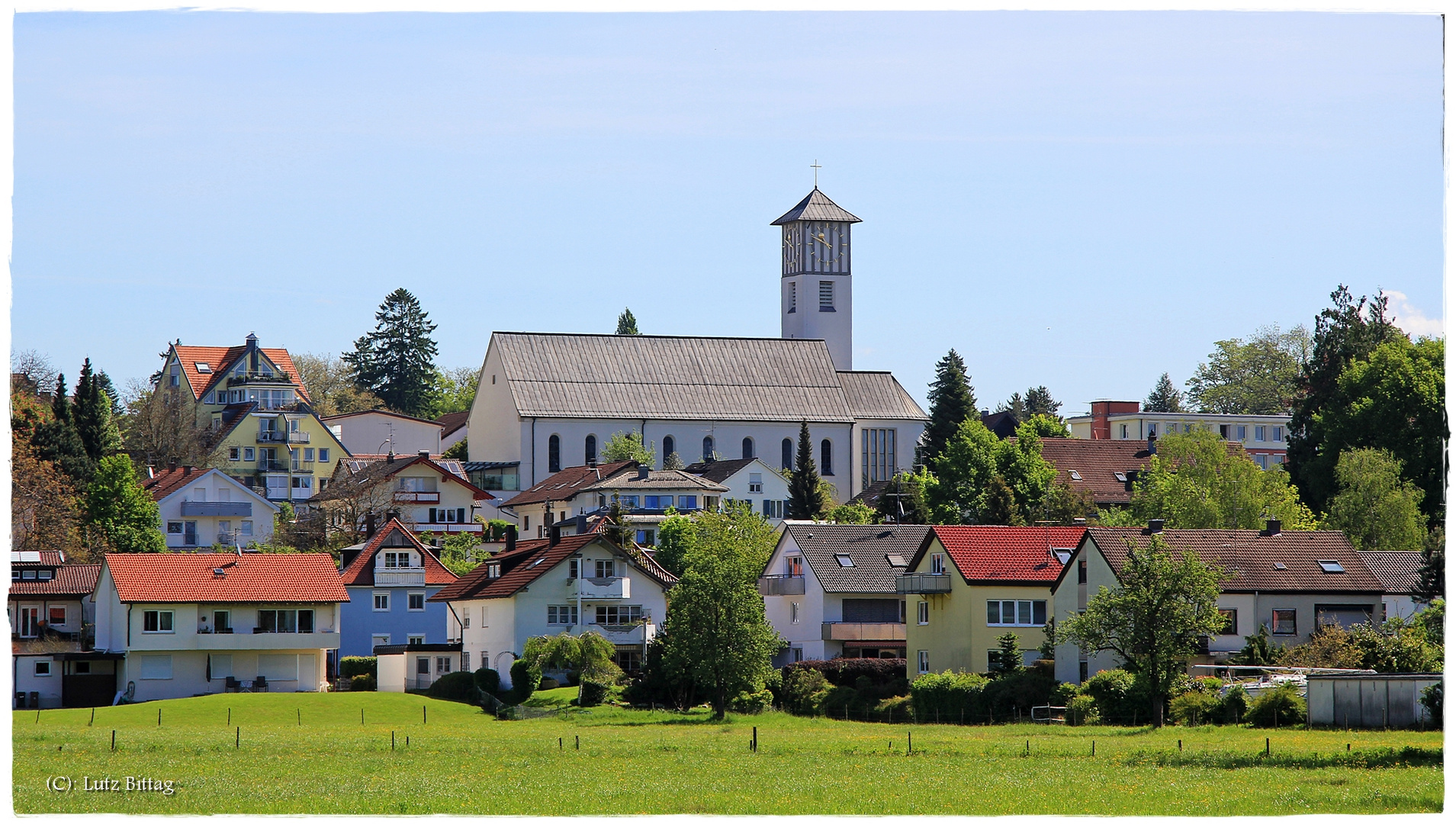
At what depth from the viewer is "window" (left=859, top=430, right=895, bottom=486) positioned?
109812 millimetres

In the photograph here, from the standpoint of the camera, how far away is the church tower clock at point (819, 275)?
126 m

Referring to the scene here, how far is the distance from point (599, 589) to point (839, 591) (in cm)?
718

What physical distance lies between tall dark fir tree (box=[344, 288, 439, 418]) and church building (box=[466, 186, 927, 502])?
37.2m

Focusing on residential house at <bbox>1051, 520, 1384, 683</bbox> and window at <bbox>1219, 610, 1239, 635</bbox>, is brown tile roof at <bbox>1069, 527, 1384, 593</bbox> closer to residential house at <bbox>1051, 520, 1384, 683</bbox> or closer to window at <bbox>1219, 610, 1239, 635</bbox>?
residential house at <bbox>1051, 520, 1384, 683</bbox>

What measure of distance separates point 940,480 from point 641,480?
13647mm

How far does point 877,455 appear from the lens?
110312mm

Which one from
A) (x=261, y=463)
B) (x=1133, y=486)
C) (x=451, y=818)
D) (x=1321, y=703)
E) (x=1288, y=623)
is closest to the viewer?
(x=451, y=818)

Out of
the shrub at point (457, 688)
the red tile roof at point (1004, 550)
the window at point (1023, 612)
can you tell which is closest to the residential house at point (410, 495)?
the shrub at point (457, 688)

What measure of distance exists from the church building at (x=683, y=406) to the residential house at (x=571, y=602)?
44766mm

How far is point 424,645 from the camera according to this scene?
59812 millimetres

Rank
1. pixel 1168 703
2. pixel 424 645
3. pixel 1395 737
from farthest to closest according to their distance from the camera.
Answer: pixel 424 645 < pixel 1168 703 < pixel 1395 737

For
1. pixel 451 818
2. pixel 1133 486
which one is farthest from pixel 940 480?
pixel 451 818

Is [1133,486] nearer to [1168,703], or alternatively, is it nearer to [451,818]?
[1168,703]

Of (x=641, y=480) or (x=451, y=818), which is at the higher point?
(x=641, y=480)
